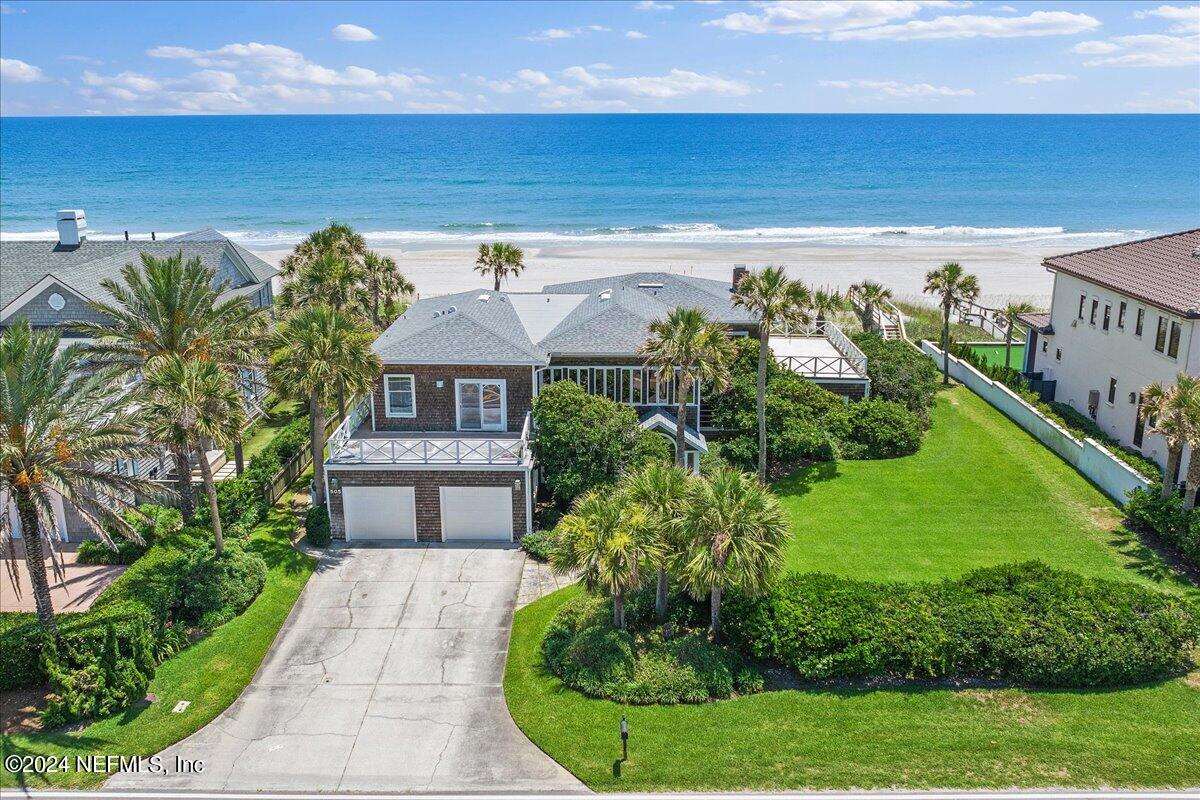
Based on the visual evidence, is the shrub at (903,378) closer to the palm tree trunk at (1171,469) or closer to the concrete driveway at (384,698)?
the palm tree trunk at (1171,469)

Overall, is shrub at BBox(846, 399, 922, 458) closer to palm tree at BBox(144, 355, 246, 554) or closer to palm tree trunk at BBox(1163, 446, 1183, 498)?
palm tree trunk at BBox(1163, 446, 1183, 498)

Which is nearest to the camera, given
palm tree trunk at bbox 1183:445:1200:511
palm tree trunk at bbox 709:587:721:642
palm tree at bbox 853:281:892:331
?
palm tree trunk at bbox 709:587:721:642

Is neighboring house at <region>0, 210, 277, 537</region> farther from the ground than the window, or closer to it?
farther from the ground

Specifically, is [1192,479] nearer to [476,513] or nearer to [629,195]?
[476,513]

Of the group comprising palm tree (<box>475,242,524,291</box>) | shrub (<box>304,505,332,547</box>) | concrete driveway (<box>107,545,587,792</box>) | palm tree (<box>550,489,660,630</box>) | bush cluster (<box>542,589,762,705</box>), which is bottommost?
concrete driveway (<box>107,545,587,792</box>)

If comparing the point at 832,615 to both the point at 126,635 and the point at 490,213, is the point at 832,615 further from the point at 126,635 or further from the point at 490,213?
the point at 490,213

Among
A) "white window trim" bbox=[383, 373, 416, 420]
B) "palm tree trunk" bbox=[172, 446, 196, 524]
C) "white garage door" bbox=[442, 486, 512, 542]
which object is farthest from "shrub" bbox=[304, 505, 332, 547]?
"white window trim" bbox=[383, 373, 416, 420]

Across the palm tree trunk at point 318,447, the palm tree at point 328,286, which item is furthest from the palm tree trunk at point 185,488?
the palm tree at point 328,286
